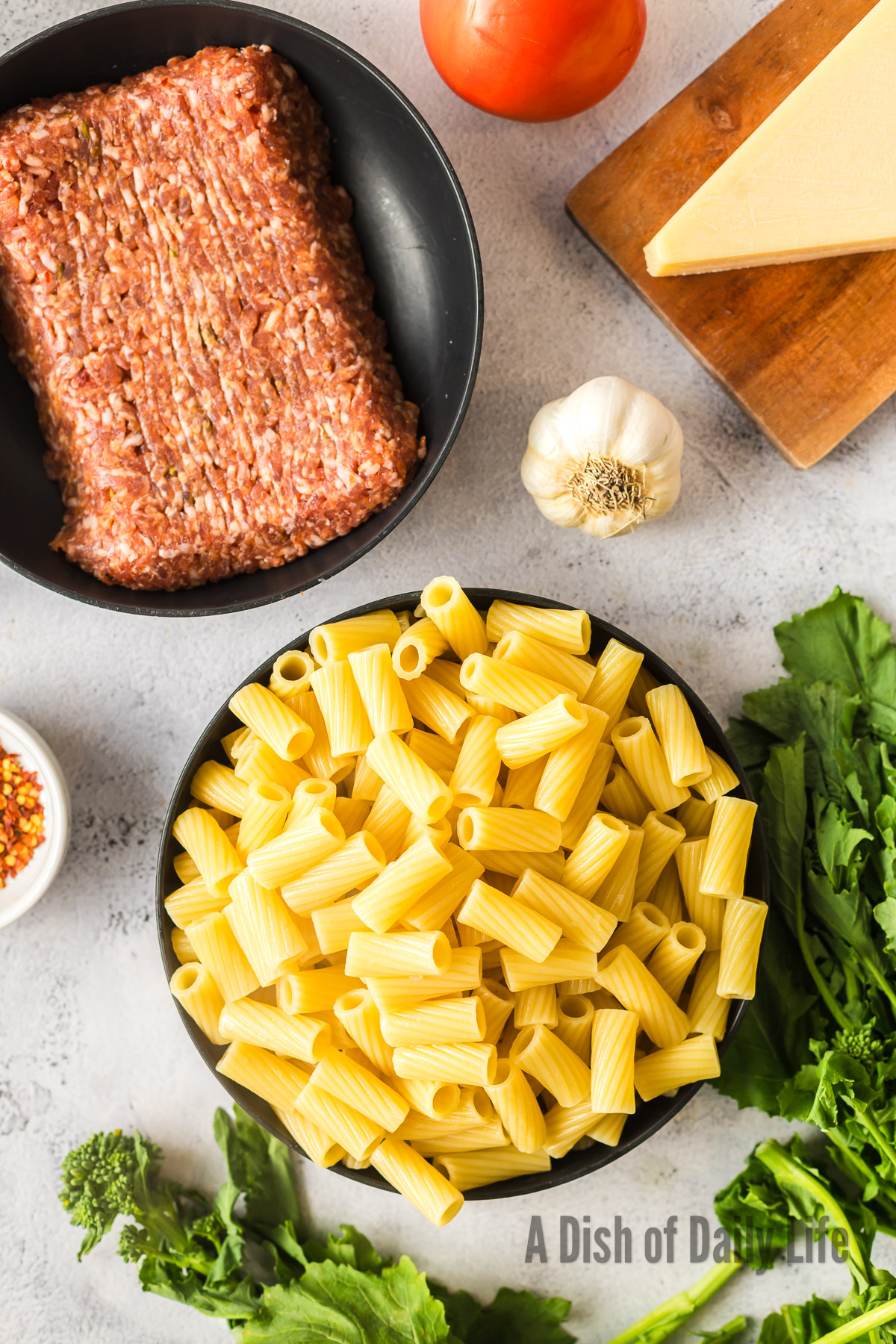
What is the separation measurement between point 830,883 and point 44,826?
1.71m

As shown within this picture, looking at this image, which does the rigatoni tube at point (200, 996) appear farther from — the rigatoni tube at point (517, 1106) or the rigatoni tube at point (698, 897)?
the rigatoni tube at point (698, 897)

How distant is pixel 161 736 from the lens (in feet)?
7.57

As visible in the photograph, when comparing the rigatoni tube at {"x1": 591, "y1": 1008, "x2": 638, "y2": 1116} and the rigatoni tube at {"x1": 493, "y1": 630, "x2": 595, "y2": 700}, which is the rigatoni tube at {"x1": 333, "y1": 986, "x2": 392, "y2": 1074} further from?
the rigatoni tube at {"x1": 493, "y1": 630, "x2": 595, "y2": 700}

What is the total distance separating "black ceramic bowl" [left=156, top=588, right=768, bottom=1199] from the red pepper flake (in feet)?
1.19

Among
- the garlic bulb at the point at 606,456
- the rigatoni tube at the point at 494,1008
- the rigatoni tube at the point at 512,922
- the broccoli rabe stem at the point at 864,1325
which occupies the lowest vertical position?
the broccoli rabe stem at the point at 864,1325

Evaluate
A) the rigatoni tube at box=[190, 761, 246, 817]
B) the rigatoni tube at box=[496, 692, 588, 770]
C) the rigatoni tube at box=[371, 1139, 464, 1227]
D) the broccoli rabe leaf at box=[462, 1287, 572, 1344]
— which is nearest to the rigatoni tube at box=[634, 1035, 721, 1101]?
the rigatoni tube at box=[371, 1139, 464, 1227]

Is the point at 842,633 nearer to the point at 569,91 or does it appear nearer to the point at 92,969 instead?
the point at 569,91

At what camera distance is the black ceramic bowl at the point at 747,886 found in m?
1.93

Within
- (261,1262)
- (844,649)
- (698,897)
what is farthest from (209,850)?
(844,649)

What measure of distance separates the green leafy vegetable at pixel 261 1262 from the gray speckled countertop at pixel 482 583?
0.21 ft

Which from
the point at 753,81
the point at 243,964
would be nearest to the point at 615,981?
the point at 243,964

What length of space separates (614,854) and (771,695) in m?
0.65

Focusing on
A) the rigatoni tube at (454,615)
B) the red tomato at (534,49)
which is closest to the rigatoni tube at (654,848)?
the rigatoni tube at (454,615)

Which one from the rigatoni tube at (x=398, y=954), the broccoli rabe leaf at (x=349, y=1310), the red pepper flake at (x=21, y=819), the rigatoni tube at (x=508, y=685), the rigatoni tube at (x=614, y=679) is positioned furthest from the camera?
the red pepper flake at (x=21, y=819)
